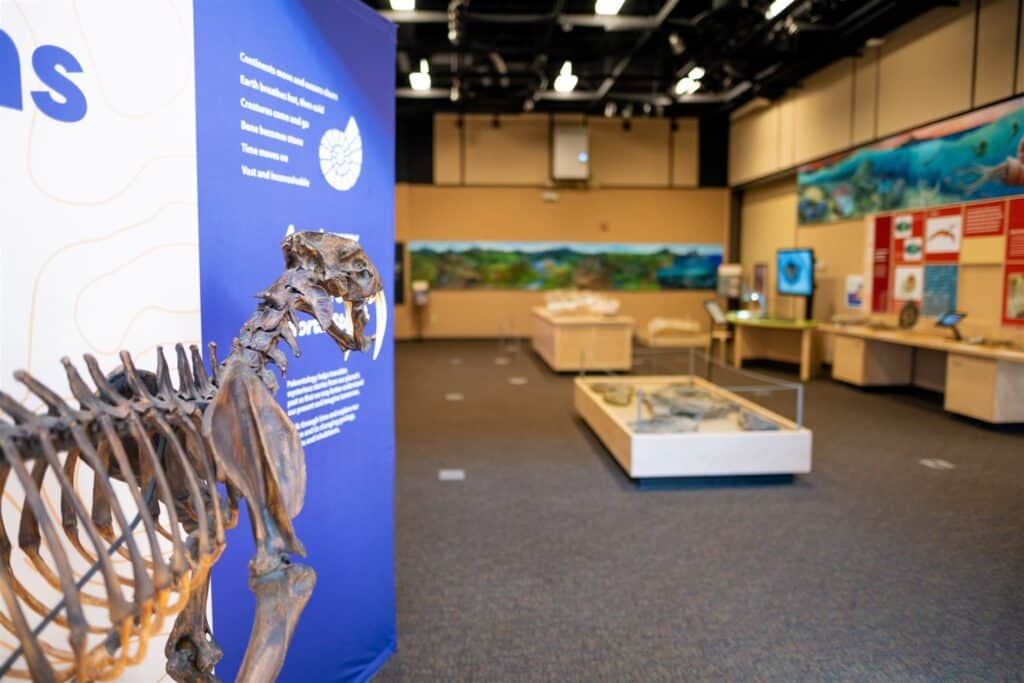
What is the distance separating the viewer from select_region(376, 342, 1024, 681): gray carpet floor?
2.84 metres

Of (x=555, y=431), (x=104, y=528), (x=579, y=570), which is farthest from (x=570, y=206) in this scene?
(x=104, y=528)

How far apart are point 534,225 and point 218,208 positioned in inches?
500

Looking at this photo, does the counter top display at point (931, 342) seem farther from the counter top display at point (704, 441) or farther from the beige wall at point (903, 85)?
the counter top display at point (704, 441)

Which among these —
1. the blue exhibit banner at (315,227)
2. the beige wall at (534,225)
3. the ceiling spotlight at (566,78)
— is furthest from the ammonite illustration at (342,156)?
the beige wall at (534,225)

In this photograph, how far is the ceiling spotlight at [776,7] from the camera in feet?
23.4

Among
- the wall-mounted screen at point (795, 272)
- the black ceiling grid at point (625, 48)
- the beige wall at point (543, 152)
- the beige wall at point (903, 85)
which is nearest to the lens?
the beige wall at point (903, 85)

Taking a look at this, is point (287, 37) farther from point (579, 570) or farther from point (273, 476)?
point (579, 570)

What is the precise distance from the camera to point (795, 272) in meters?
10.7

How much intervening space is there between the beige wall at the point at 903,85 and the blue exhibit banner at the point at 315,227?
23.7 feet

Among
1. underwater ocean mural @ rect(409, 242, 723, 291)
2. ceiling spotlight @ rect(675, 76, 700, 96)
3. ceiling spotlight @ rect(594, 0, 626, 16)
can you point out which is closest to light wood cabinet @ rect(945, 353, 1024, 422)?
ceiling spotlight @ rect(594, 0, 626, 16)

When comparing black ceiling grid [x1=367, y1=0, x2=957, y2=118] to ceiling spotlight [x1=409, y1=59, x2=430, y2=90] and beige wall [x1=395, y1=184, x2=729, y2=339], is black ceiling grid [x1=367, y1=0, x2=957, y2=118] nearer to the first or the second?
ceiling spotlight [x1=409, y1=59, x2=430, y2=90]

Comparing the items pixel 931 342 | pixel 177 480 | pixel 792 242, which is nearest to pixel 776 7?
pixel 931 342

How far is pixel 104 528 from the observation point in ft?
4.67

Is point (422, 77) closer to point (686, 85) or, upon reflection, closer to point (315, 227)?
point (686, 85)
